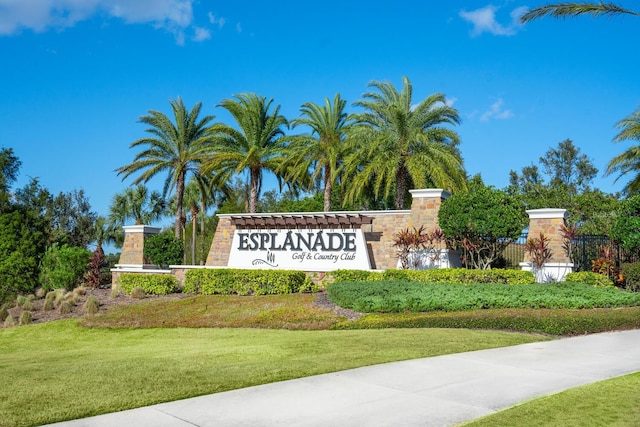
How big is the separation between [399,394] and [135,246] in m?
23.2

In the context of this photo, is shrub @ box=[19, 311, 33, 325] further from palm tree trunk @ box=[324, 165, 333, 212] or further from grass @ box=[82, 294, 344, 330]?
palm tree trunk @ box=[324, 165, 333, 212]

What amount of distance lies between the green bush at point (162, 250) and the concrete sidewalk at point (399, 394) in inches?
807

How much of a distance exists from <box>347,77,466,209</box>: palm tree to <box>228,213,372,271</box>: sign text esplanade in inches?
155

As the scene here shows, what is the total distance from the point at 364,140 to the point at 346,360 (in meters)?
20.3

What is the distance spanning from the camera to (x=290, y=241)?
24797 millimetres

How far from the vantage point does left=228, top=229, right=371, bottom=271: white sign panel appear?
2331cm

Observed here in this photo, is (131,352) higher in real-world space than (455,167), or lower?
lower

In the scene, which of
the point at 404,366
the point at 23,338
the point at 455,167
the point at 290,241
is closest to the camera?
the point at 404,366

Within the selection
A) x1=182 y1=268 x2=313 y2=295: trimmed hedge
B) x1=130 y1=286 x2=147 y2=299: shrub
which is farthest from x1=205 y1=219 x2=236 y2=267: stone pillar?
x1=130 y1=286 x2=147 y2=299: shrub

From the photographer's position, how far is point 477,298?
1490 cm

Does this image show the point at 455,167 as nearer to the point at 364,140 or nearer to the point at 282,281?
the point at 364,140

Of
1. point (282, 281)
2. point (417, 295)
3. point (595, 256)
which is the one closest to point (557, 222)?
point (595, 256)

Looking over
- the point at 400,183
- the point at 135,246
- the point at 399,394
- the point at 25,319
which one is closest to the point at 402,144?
the point at 400,183

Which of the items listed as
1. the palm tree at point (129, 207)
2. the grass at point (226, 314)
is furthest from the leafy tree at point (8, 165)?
the grass at point (226, 314)
